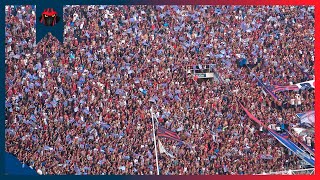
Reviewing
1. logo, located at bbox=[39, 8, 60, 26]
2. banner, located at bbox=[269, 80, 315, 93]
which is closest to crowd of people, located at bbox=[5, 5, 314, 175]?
banner, located at bbox=[269, 80, 315, 93]

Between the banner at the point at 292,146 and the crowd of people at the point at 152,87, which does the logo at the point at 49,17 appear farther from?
the banner at the point at 292,146

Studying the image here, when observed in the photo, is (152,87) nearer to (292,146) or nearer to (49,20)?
(49,20)

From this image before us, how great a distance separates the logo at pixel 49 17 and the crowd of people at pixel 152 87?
0.23 metres

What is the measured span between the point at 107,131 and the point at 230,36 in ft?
10.6

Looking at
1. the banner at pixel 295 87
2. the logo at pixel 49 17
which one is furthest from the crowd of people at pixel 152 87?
the logo at pixel 49 17

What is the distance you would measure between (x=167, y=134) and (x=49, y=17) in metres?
3.38

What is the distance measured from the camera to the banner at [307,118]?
81.3ft

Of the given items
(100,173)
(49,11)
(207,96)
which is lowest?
(100,173)

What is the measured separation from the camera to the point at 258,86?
24875mm

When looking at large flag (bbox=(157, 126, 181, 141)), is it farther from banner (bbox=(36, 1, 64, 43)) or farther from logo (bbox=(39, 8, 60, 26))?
logo (bbox=(39, 8, 60, 26))

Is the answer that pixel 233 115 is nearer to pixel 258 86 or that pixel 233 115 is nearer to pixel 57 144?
pixel 258 86

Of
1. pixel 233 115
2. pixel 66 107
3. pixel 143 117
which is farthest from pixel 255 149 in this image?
pixel 66 107

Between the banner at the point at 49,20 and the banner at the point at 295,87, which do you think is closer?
the banner at the point at 49,20

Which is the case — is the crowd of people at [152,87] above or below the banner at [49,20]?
below
